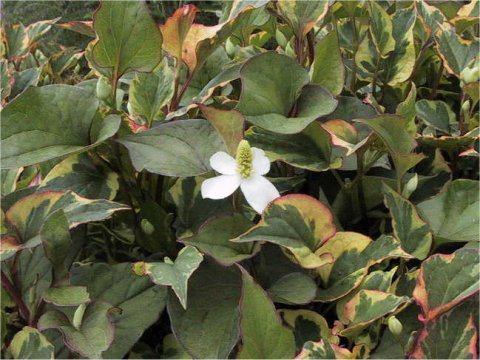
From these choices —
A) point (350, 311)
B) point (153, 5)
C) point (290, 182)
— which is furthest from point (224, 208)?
point (153, 5)

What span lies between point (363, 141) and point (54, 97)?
0.32m

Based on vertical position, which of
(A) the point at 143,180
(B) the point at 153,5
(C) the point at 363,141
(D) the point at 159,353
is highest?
(C) the point at 363,141

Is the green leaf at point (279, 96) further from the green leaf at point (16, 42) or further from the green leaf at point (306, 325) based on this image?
the green leaf at point (16, 42)

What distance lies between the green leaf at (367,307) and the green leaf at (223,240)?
106 millimetres

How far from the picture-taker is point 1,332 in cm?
62

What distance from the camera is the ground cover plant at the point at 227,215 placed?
57 centimetres

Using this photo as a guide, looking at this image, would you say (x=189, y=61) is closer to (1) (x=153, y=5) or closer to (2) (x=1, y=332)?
(2) (x=1, y=332)

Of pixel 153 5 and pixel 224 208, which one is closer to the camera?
pixel 224 208

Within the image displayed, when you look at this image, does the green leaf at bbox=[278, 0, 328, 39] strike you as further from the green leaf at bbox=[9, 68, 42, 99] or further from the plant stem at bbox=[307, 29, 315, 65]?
the green leaf at bbox=[9, 68, 42, 99]

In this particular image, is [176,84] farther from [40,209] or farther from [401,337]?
[401,337]

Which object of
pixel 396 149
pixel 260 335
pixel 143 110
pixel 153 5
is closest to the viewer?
pixel 260 335

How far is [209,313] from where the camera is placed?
612mm

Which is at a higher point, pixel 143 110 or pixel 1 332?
pixel 143 110

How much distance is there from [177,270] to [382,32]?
476 millimetres
